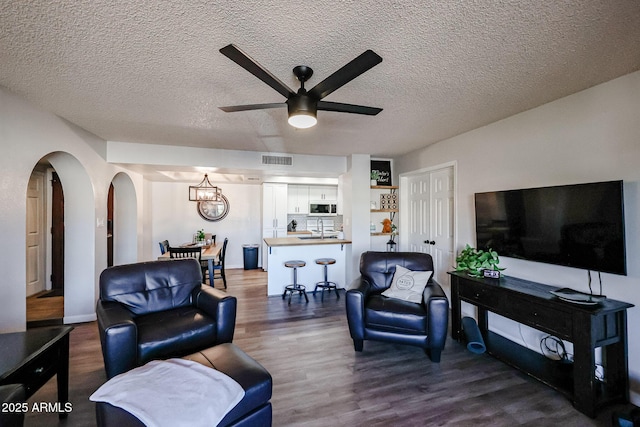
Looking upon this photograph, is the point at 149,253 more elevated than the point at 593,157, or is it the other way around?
the point at 593,157

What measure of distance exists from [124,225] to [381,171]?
16.3ft

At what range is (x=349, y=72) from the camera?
5.13 feet

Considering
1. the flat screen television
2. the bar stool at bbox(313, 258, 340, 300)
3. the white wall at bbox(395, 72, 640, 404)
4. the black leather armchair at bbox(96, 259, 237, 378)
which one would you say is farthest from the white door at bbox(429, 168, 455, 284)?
the black leather armchair at bbox(96, 259, 237, 378)

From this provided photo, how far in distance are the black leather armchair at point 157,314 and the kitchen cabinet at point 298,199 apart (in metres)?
4.41

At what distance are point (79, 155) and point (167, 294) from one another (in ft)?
7.23

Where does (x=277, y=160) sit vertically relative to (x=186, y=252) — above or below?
above

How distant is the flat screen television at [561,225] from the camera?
2.01 meters

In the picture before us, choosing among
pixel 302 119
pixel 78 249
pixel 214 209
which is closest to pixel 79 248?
pixel 78 249

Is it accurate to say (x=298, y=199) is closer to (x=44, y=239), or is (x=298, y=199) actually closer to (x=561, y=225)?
(x=44, y=239)

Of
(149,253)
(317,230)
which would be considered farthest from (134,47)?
(317,230)

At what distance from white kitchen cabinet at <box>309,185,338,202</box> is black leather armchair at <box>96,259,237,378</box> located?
4732 millimetres

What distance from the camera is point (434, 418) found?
1859mm

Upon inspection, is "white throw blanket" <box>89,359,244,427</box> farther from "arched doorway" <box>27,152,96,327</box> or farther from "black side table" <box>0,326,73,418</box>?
"arched doorway" <box>27,152,96,327</box>

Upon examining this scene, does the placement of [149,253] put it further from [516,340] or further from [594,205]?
[594,205]
